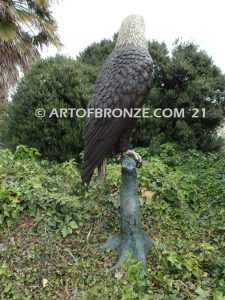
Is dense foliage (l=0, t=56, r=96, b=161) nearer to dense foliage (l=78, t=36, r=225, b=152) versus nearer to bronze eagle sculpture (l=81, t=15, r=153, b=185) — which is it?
dense foliage (l=78, t=36, r=225, b=152)

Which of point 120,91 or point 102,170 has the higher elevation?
point 120,91

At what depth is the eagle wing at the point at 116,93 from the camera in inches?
98.9

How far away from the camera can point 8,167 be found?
3799mm

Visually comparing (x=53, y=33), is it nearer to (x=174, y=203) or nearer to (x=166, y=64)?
(x=166, y=64)

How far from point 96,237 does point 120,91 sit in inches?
49.7

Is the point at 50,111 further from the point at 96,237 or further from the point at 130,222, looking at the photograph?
the point at 130,222

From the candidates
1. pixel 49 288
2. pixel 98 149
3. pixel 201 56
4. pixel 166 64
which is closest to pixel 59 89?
pixel 166 64

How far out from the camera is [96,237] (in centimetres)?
298

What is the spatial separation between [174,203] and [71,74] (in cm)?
280

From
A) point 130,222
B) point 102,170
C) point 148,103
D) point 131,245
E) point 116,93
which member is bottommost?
point 131,245

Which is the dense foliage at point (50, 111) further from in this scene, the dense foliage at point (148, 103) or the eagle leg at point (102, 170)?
the eagle leg at point (102, 170)

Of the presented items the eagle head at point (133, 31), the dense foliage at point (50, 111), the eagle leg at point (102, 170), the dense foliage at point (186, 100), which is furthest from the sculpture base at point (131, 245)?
the dense foliage at point (186, 100)

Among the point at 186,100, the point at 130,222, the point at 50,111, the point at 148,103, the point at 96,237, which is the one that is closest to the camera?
the point at 130,222

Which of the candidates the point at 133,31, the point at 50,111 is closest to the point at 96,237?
the point at 133,31
